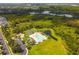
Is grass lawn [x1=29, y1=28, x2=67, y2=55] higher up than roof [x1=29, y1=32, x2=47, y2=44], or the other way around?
roof [x1=29, y1=32, x2=47, y2=44]

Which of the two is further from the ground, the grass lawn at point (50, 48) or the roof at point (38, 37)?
the roof at point (38, 37)

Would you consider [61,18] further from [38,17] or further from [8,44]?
[8,44]

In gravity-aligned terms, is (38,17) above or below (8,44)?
above

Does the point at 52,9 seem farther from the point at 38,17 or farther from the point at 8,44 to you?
the point at 8,44
